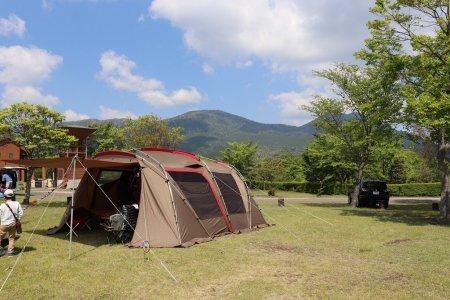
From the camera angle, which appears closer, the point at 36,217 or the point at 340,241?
the point at 340,241

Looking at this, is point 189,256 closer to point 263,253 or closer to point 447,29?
point 263,253

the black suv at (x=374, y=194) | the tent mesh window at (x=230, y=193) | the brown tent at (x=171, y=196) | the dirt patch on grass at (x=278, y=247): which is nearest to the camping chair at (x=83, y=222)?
the brown tent at (x=171, y=196)

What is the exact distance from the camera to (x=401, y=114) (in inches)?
756

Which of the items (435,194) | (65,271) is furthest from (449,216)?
(435,194)

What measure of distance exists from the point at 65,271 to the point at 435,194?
42.1m

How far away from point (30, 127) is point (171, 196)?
15040mm

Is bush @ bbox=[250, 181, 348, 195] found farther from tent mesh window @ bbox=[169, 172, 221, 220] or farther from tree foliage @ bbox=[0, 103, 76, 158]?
tent mesh window @ bbox=[169, 172, 221, 220]

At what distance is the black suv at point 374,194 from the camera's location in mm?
25891

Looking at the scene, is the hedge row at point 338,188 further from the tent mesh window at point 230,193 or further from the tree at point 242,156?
the tent mesh window at point 230,193

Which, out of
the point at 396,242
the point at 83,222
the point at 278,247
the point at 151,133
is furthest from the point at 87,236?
the point at 151,133

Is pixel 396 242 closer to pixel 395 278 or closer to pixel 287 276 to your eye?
pixel 395 278

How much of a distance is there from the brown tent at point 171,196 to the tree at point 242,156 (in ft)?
108

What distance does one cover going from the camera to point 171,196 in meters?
11.7

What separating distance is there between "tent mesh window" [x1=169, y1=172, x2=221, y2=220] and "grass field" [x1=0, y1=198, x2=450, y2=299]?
0.94 metres
